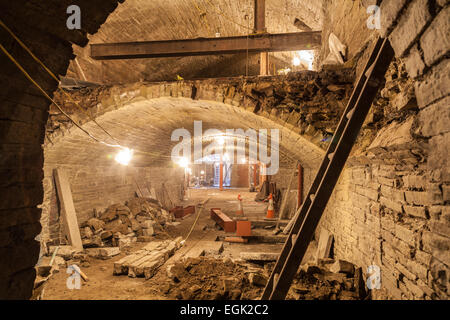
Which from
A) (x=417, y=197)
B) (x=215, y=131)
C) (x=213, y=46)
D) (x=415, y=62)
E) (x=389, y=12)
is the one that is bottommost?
(x=417, y=197)

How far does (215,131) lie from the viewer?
8.99m

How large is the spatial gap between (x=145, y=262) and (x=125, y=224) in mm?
3153

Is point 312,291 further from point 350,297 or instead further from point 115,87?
point 115,87

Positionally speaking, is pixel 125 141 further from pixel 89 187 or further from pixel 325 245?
pixel 325 245

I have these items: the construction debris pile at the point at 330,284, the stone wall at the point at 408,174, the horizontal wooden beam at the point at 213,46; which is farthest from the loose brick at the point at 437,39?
the horizontal wooden beam at the point at 213,46

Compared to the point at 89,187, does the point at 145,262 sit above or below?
below

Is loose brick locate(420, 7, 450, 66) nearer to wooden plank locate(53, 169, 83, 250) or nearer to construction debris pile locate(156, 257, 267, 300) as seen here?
construction debris pile locate(156, 257, 267, 300)

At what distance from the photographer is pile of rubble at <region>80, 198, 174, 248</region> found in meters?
6.91

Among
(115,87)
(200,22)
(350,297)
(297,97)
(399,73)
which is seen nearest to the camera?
(399,73)

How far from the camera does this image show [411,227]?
2283mm

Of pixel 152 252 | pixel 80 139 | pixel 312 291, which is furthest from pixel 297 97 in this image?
pixel 80 139

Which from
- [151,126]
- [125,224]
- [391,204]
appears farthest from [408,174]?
[125,224]

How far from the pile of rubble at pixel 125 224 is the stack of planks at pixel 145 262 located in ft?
4.88

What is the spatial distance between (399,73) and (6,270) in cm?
423
